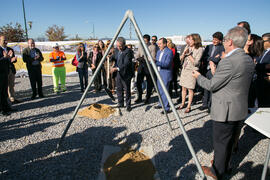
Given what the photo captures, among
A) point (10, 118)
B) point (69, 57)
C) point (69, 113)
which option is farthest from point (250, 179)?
point (69, 57)

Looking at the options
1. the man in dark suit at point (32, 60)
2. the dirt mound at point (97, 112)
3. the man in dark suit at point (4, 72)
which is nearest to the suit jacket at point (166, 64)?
the dirt mound at point (97, 112)

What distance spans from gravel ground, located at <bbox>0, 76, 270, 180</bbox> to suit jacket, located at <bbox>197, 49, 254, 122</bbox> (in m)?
1.14

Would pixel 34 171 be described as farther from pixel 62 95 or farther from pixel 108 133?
pixel 62 95

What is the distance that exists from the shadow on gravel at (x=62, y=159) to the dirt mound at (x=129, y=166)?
223 mm

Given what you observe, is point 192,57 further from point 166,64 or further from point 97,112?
point 97,112

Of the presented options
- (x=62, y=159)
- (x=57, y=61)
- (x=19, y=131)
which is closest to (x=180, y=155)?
(x=62, y=159)

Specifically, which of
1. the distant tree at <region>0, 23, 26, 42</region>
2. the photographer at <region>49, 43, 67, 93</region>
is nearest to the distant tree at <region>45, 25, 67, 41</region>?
the distant tree at <region>0, 23, 26, 42</region>

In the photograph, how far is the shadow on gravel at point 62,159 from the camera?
8.29 ft

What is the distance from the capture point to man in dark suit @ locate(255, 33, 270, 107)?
3.43 m

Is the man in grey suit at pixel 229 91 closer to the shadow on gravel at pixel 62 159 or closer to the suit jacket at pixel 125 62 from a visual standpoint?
the shadow on gravel at pixel 62 159

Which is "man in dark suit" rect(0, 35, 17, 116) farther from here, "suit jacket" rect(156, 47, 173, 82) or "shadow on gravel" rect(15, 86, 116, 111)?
"suit jacket" rect(156, 47, 173, 82)

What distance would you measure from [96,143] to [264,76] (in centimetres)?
388

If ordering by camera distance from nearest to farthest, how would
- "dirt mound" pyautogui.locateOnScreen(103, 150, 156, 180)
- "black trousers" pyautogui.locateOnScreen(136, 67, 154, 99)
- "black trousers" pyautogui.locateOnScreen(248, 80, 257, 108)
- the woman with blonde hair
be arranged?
"dirt mound" pyautogui.locateOnScreen(103, 150, 156, 180), "black trousers" pyautogui.locateOnScreen(248, 80, 257, 108), the woman with blonde hair, "black trousers" pyautogui.locateOnScreen(136, 67, 154, 99)

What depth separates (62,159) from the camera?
2863 mm
